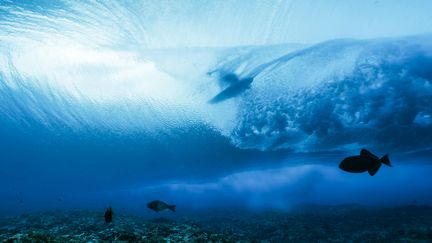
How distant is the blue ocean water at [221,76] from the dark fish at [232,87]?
198 mm

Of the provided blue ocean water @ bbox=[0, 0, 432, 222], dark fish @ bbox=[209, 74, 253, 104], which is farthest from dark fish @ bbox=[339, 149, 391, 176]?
dark fish @ bbox=[209, 74, 253, 104]

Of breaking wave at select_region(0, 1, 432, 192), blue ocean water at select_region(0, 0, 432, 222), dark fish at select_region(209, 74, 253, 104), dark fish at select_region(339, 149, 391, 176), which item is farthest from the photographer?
dark fish at select_region(209, 74, 253, 104)

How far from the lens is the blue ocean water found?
12.8 m

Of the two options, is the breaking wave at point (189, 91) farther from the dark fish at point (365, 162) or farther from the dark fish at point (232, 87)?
the dark fish at point (365, 162)

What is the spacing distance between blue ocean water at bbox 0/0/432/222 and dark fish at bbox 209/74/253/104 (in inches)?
7.8

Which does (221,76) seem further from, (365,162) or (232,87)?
(365,162)

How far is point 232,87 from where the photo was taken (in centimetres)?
2022

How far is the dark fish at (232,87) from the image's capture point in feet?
62.2

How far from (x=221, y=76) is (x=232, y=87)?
1846 millimetres

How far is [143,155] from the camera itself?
4666 centimetres

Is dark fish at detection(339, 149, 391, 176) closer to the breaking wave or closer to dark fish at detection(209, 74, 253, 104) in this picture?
the breaking wave

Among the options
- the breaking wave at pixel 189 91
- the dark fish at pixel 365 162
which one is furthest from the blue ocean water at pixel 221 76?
the dark fish at pixel 365 162

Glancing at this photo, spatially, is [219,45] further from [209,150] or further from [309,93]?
[209,150]

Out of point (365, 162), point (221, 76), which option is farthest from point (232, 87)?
point (365, 162)
